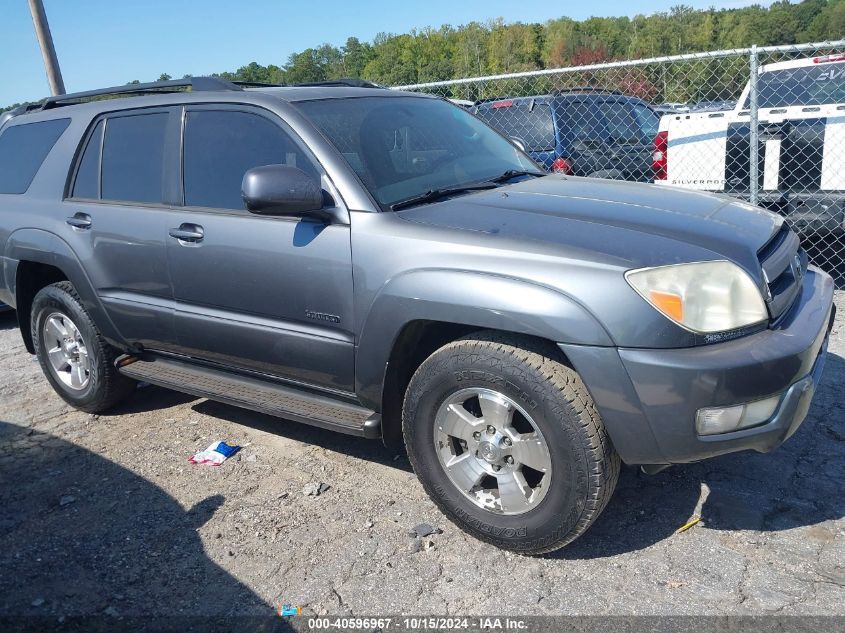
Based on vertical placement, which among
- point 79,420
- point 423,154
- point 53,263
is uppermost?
point 423,154

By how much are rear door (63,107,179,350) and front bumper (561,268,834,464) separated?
2307mm

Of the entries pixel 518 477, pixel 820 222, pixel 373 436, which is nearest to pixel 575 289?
pixel 518 477

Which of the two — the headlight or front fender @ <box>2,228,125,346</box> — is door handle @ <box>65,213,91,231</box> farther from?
the headlight

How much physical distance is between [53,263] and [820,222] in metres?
5.43

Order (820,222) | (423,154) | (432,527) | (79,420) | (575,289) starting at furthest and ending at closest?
1. (820,222)
2. (79,420)
3. (423,154)
4. (432,527)
5. (575,289)

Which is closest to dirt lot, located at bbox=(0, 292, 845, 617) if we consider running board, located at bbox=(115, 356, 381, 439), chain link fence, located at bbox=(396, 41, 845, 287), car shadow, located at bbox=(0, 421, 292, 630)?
car shadow, located at bbox=(0, 421, 292, 630)

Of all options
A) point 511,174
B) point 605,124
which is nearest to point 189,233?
point 511,174

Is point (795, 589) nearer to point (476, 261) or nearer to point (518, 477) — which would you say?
point (518, 477)

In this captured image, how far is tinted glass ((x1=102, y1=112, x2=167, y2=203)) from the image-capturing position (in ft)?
12.5

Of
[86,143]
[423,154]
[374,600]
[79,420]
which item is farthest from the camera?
[79,420]

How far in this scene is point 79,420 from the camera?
449 cm

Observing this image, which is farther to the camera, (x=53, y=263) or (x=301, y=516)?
(x=53, y=263)

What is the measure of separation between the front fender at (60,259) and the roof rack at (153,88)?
36.4 inches

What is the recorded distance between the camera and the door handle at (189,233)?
3.49 metres
